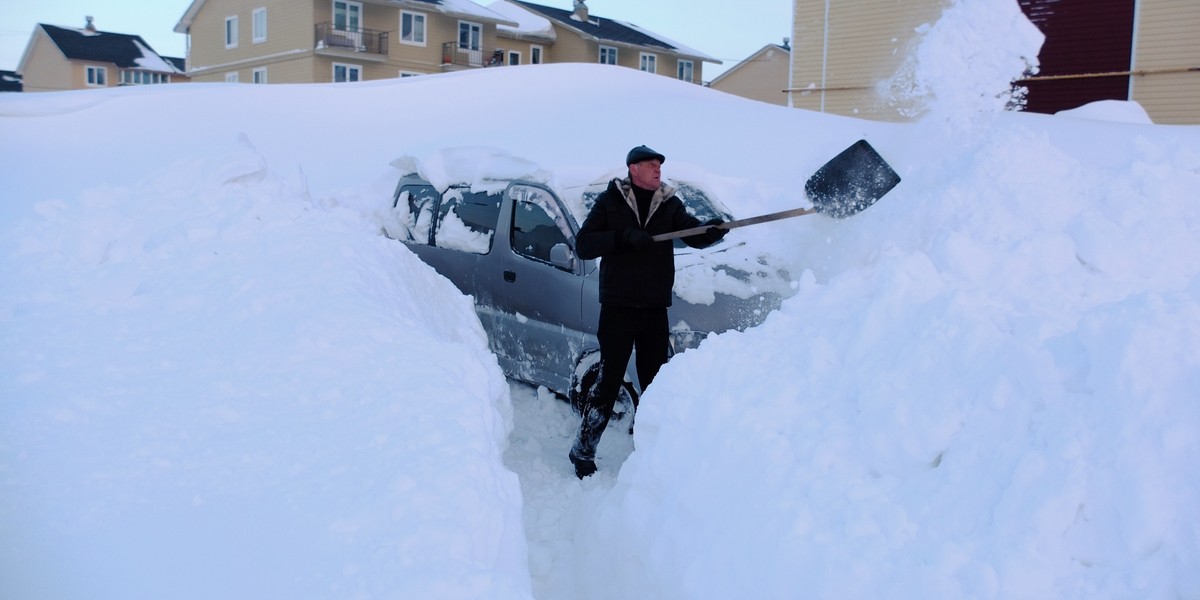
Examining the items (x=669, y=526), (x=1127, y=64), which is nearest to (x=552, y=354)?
(x=669, y=526)

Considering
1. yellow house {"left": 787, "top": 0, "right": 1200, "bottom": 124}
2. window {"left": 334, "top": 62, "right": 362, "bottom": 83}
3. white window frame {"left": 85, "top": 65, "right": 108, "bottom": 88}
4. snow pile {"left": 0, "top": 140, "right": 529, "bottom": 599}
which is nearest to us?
snow pile {"left": 0, "top": 140, "right": 529, "bottom": 599}

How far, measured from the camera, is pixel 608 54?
4444cm

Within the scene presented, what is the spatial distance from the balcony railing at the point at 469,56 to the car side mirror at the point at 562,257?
32824 millimetres

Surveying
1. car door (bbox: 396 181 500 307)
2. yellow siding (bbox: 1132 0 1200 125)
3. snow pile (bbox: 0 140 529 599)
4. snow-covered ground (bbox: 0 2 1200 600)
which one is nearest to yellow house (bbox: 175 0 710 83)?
yellow siding (bbox: 1132 0 1200 125)

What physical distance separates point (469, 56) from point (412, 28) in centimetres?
257

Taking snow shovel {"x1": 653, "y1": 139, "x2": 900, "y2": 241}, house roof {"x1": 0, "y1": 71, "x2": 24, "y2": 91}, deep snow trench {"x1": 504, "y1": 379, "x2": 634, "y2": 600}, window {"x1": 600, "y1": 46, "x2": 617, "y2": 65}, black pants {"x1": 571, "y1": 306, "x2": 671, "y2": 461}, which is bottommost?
deep snow trench {"x1": 504, "y1": 379, "x2": 634, "y2": 600}

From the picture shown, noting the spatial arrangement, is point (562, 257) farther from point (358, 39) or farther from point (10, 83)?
point (10, 83)

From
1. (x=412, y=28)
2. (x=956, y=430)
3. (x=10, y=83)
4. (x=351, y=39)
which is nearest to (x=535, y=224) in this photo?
(x=956, y=430)

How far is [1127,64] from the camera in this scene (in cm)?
1634

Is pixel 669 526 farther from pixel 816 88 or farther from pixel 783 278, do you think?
pixel 816 88

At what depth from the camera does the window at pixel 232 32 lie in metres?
37.2

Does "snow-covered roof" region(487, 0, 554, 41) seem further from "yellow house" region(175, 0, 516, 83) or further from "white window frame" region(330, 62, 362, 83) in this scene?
"white window frame" region(330, 62, 362, 83)

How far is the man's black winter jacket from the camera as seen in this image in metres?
4.89

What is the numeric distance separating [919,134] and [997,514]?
510 centimetres
